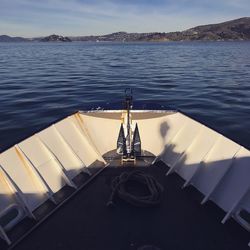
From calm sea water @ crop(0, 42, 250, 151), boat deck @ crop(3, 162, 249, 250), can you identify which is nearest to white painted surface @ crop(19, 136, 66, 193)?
boat deck @ crop(3, 162, 249, 250)

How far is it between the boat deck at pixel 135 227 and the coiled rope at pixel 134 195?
0.55ft

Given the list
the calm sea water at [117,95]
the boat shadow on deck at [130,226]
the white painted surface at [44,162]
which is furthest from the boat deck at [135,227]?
the calm sea water at [117,95]

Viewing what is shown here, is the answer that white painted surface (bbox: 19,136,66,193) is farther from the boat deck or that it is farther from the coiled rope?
the coiled rope

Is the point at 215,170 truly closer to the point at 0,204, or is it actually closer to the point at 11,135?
the point at 0,204

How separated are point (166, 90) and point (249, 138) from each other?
42.9 feet

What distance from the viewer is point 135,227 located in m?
6.85

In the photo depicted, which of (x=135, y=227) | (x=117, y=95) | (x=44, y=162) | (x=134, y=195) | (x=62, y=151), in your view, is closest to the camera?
(x=135, y=227)

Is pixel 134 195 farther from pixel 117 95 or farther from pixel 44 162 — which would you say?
pixel 117 95

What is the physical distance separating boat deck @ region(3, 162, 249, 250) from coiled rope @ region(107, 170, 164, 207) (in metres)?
0.17

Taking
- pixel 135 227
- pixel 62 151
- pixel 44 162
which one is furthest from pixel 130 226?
pixel 62 151

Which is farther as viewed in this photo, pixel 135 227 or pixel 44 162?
pixel 44 162

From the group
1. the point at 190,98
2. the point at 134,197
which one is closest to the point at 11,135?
the point at 134,197

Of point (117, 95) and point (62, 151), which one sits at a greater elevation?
point (62, 151)

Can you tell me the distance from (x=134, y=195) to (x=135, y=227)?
1353 millimetres
